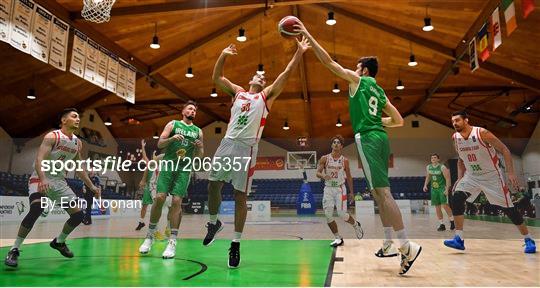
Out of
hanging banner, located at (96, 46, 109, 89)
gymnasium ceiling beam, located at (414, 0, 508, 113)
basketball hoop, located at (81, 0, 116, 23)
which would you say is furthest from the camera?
hanging banner, located at (96, 46, 109, 89)

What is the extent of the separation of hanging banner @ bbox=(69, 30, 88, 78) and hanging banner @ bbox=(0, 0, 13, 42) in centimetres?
210

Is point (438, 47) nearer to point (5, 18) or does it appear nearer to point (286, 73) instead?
point (286, 73)

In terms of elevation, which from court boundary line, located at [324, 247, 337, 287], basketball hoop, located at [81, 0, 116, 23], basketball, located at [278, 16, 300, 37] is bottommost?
court boundary line, located at [324, 247, 337, 287]

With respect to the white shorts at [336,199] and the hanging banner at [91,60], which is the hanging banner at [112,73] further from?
the white shorts at [336,199]

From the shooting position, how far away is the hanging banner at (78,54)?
32.4ft

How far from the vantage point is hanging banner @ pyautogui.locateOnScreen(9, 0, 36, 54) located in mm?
7883

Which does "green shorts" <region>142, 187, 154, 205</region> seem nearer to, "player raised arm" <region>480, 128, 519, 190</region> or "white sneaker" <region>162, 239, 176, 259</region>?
"white sneaker" <region>162, 239, 176, 259</region>

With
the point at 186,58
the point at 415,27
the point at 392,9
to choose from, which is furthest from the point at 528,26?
the point at 186,58

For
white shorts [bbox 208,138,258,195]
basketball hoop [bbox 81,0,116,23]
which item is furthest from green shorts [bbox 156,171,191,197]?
basketball hoop [bbox 81,0,116,23]

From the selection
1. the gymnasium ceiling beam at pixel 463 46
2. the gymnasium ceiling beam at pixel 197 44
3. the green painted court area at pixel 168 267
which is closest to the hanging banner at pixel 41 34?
the green painted court area at pixel 168 267

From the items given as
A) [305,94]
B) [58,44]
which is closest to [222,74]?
[58,44]

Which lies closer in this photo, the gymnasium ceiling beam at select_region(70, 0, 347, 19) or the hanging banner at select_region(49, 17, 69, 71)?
the hanging banner at select_region(49, 17, 69, 71)

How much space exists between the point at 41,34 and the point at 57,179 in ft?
18.5

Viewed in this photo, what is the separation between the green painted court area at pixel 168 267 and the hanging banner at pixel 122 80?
6.85 metres
